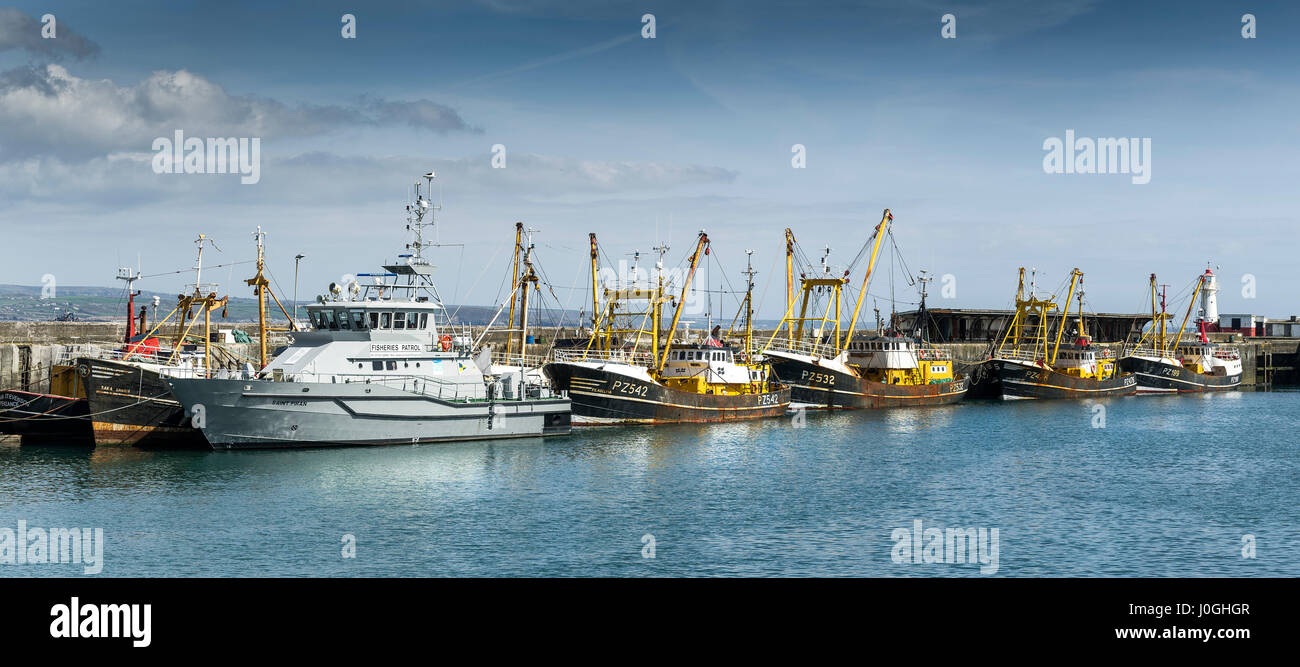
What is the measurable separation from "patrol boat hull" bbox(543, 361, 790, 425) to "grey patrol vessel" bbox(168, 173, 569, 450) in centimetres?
292

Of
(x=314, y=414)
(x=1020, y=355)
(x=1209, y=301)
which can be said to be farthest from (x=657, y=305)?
(x=1209, y=301)

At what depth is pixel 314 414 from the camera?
3919 centimetres

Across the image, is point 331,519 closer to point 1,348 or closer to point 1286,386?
point 1,348

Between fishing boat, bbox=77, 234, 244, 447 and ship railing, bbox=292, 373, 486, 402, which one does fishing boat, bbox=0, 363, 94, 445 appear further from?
ship railing, bbox=292, 373, 486, 402

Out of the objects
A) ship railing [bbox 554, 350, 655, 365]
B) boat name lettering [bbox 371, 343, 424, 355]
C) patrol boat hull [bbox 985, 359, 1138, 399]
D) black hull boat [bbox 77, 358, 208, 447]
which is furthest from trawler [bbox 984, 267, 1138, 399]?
black hull boat [bbox 77, 358, 208, 447]

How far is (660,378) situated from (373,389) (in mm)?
20795

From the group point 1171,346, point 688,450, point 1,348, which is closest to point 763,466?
point 688,450

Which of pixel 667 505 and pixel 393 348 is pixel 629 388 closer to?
pixel 393 348

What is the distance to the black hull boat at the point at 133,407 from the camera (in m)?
39.9

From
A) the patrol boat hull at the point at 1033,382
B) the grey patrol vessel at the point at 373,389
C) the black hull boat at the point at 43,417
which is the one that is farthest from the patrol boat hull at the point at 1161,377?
the black hull boat at the point at 43,417

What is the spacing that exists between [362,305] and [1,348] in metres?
21.0
